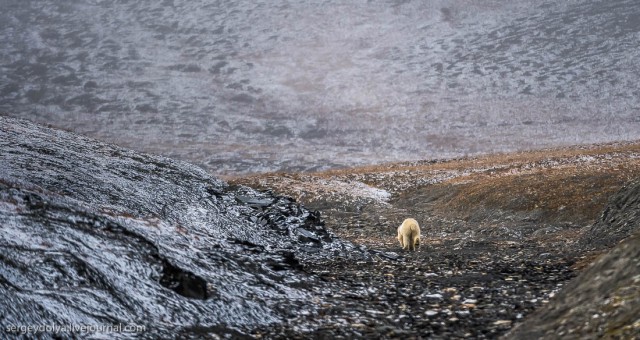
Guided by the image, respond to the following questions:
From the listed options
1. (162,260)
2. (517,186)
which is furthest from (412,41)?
(162,260)

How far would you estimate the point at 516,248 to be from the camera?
22.8 m

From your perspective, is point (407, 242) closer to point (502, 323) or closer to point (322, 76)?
point (502, 323)

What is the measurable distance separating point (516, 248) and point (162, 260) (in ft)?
41.1

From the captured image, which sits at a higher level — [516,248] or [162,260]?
[162,260]

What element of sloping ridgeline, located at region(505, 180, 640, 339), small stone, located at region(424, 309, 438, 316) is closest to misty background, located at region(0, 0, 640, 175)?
small stone, located at region(424, 309, 438, 316)

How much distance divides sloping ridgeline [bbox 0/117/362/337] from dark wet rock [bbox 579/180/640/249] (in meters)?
7.49

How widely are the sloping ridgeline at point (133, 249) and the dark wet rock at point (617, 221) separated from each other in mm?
7489

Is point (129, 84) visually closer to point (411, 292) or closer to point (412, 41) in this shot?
point (412, 41)

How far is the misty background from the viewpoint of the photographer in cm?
9975

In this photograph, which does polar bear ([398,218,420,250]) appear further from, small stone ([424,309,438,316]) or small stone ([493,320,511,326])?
small stone ([493,320,511,326])

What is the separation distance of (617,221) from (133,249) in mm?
14622

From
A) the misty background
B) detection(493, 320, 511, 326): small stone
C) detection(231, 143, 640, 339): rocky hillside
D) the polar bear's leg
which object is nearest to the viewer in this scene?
detection(231, 143, 640, 339): rocky hillside

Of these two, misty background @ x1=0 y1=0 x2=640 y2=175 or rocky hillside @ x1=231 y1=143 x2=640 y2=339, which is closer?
rocky hillside @ x1=231 y1=143 x2=640 y2=339

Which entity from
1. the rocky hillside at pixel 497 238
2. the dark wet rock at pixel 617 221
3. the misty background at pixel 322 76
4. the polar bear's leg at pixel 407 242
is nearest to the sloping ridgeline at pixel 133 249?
the polar bear's leg at pixel 407 242
